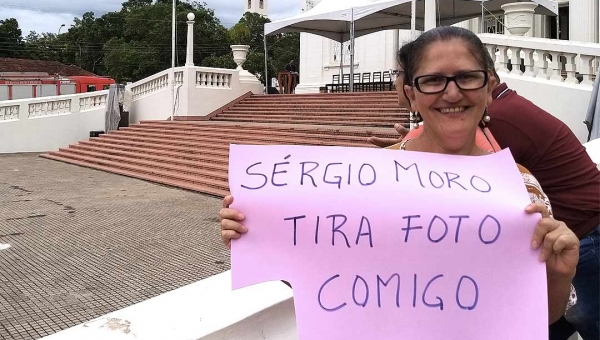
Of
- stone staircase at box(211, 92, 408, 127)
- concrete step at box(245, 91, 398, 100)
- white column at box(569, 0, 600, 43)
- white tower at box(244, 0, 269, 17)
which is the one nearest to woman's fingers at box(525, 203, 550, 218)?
stone staircase at box(211, 92, 408, 127)

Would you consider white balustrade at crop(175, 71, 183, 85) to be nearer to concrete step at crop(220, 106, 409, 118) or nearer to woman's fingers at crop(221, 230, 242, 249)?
concrete step at crop(220, 106, 409, 118)

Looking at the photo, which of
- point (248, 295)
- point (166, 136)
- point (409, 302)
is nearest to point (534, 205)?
point (409, 302)

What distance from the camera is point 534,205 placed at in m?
1.38

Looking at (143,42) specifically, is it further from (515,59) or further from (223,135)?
(515,59)

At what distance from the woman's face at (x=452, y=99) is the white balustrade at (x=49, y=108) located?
1767cm

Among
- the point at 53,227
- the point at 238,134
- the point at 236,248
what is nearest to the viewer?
the point at 236,248

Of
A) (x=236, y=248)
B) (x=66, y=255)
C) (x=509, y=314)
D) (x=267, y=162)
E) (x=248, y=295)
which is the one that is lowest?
(x=66, y=255)

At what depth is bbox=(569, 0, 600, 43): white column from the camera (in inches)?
594

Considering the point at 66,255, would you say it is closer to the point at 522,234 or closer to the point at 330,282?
the point at 330,282

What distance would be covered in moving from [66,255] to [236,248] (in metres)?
4.01

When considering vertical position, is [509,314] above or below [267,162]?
below

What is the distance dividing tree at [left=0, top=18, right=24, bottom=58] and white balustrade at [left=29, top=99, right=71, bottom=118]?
58772 mm

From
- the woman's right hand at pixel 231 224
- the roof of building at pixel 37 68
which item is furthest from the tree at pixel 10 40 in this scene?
the woman's right hand at pixel 231 224

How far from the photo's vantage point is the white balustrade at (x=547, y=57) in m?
7.71
